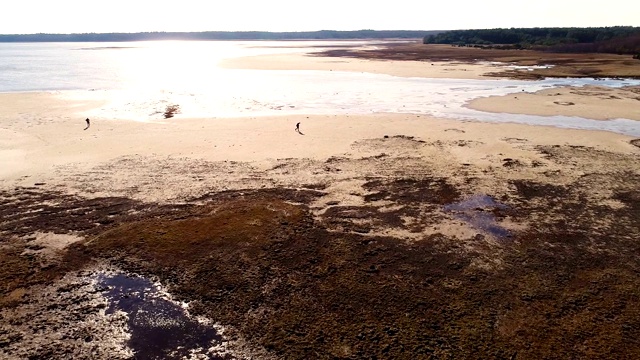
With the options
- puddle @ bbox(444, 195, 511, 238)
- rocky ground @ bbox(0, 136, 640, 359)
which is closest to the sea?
rocky ground @ bbox(0, 136, 640, 359)

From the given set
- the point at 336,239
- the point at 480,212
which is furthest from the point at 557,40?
the point at 336,239

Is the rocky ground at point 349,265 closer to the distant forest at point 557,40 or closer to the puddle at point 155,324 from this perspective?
the puddle at point 155,324

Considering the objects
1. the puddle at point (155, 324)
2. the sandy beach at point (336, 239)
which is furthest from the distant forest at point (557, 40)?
the puddle at point (155, 324)

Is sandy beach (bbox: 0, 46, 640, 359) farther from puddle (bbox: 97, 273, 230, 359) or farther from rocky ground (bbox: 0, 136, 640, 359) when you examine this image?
puddle (bbox: 97, 273, 230, 359)

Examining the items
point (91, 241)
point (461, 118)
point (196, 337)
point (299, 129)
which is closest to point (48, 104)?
point (299, 129)

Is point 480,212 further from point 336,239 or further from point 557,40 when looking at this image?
point 557,40

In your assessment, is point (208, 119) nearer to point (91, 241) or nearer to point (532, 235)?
point (91, 241)
